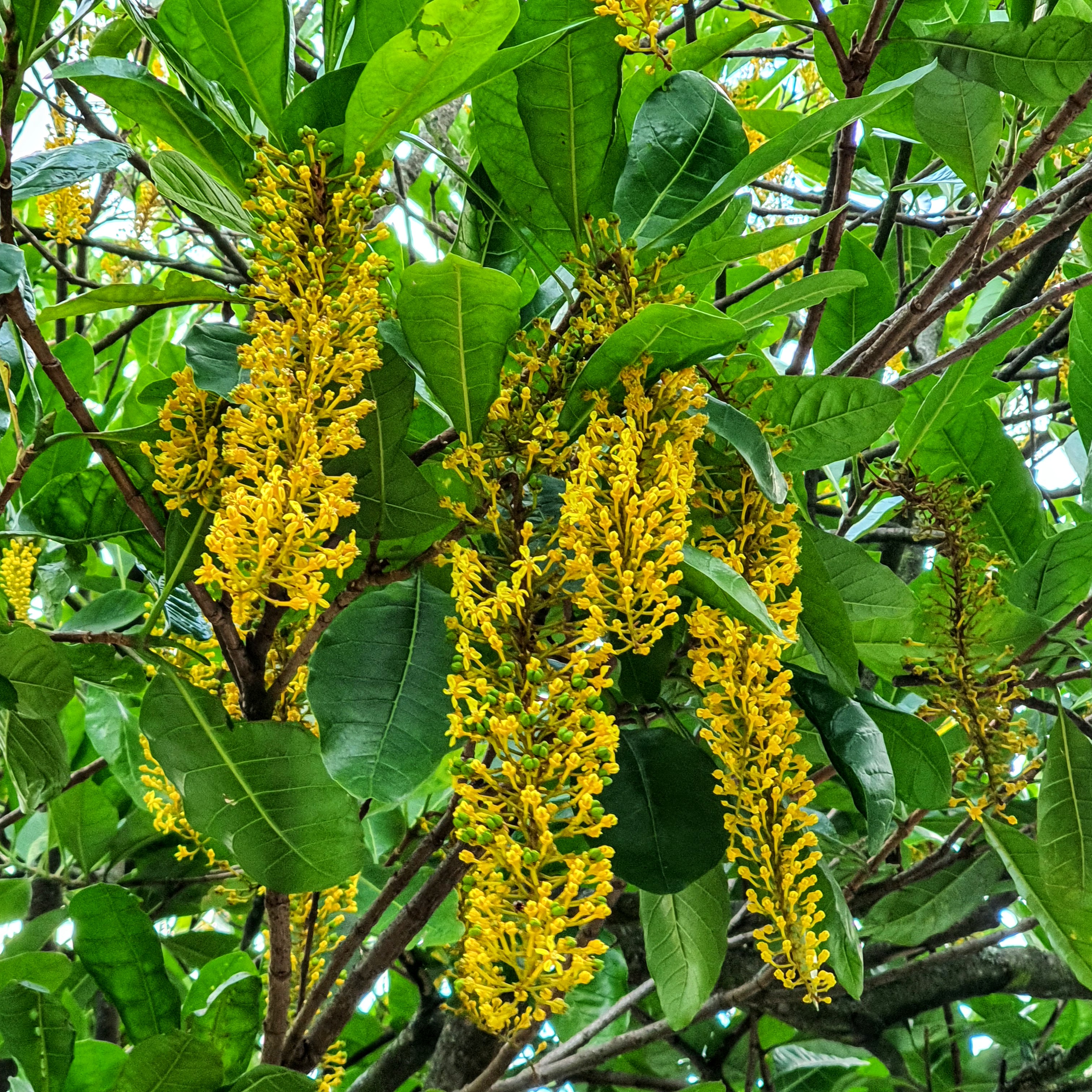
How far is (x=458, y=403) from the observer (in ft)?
3.15

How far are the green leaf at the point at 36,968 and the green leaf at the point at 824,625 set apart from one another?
96 centimetres

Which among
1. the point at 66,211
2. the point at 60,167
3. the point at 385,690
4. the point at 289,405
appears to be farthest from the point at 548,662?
the point at 66,211

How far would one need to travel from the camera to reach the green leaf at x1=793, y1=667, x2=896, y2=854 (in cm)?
A: 95

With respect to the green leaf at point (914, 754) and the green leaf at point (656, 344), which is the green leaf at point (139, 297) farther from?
the green leaf at point (914, 754)

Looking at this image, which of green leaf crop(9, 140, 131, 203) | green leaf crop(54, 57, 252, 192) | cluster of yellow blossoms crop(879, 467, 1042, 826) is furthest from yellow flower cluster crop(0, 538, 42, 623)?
cluster of yellow blossoms crop(879, 467, 1042, 826)

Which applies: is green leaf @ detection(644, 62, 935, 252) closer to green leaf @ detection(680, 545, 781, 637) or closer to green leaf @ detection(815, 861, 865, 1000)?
green leaf @ detection(680, 545, 781, 637)

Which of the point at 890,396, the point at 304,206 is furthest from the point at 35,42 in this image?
the point at 890,396

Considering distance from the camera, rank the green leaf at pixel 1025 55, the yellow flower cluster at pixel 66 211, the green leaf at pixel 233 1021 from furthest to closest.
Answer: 1. the yellow flower cluster at pixel 66 211
2. the green leaf at pixel 233 1021
3. the green leaf at pixel 1025 55

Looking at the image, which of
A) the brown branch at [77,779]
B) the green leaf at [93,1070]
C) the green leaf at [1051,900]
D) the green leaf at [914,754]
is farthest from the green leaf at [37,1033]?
the green leaf at [1051,900]

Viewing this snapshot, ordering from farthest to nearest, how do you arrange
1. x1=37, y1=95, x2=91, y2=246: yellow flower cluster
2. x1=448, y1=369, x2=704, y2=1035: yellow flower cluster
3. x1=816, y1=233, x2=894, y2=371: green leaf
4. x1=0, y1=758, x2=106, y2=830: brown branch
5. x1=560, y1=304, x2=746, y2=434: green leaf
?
x1=37, y1=95, x2=91, y2=246: yellow flower cluster
x1=0, y1=758, x2=106, y2=830: brown branch
x1=816, y1=233, x2=894, y2=371: green leaf
x1=560, y1=304, x2=746, y2=434: green leaf
x1=448, y1=369, x2=704, y2=1035: yellow flower cluster

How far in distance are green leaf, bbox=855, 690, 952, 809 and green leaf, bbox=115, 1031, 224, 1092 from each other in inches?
30.7

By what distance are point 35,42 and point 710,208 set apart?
0.64 meters

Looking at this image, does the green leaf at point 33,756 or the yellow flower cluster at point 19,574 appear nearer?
the green leaf at point 33,756

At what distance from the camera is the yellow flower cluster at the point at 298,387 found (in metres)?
0.73
